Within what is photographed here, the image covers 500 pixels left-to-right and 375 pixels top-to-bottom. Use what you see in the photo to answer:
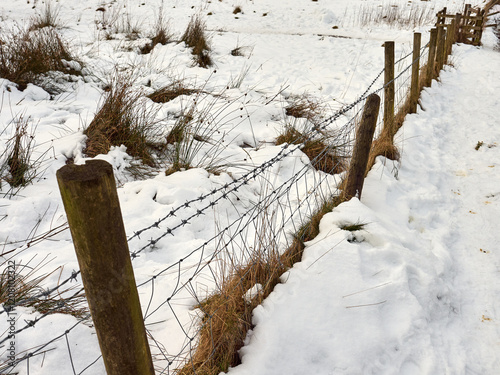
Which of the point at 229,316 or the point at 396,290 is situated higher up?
the point at 229,316

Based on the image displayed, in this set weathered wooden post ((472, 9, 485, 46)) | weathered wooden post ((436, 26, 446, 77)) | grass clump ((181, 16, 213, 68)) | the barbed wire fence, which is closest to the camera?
the barbed wire fence

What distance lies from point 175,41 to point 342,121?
4.33 metres

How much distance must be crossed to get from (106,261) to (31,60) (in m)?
4.89

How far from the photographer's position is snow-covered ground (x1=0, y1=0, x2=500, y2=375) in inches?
69.6

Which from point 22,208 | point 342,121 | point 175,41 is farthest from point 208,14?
point 22,208

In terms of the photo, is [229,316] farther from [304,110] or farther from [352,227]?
[304,110]

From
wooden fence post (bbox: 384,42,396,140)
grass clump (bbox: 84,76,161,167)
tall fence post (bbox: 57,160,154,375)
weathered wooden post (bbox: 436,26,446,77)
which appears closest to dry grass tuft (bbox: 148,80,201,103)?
grass clump (bbox: 84,76,161,167)

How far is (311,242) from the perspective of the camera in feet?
7.65

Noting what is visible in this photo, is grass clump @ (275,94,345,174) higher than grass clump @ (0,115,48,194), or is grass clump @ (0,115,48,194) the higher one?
grass clump @ (0,115,48,194)

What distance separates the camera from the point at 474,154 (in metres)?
4.13

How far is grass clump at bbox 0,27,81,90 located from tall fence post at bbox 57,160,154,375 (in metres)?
4.55

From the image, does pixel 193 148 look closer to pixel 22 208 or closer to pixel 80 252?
pixel 22 208

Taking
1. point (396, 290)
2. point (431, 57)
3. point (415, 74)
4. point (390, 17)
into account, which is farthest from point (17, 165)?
point (390, 17)

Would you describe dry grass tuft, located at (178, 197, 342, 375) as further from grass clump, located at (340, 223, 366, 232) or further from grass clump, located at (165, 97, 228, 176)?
grass clump, located at (165, 97, 228, 176)
